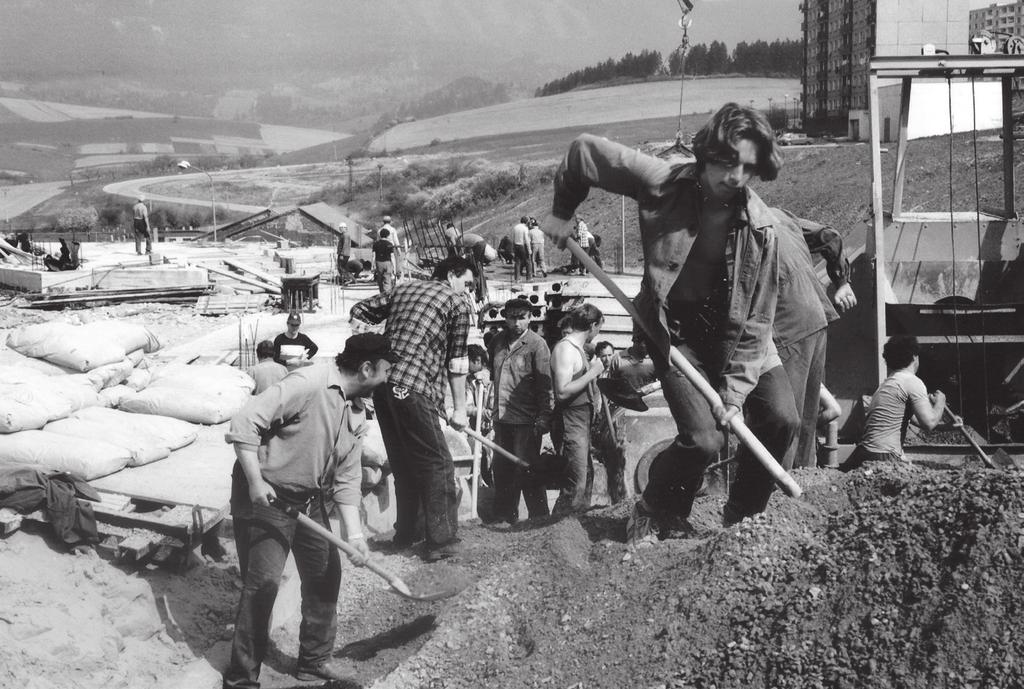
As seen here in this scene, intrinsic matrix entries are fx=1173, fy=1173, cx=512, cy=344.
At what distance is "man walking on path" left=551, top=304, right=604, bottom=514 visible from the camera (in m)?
6.52

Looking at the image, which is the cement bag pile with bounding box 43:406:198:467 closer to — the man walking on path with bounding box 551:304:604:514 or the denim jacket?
the man walking on path with bounding box 551:304:604:514

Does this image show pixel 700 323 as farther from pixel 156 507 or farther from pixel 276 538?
pixel 156 507

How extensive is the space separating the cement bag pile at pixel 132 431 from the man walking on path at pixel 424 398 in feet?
7.67

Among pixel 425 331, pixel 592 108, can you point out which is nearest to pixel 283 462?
pixel 425 331

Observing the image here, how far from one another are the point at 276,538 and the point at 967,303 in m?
5.92

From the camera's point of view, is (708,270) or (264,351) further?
(264,351)

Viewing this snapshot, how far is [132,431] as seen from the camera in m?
7.89

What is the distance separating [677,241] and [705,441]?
768mm

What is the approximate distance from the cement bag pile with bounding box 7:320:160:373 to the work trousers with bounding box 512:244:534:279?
12.4m

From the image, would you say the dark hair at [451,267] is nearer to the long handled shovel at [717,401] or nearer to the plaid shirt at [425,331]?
the plaid shirt at [425,331]

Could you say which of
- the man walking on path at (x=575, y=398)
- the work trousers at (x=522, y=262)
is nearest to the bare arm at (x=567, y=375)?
the man walking on path at (x=575, y=398)

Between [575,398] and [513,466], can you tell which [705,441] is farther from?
[513,466]

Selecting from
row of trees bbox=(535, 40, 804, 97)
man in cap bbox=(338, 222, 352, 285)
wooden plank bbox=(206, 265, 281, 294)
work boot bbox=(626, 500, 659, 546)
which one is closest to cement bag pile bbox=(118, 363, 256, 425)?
work boot bbox=(626, 500, 659, 546)

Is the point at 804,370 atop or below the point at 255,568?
atop
